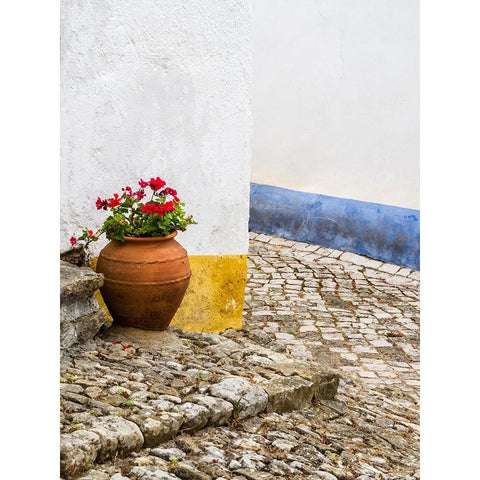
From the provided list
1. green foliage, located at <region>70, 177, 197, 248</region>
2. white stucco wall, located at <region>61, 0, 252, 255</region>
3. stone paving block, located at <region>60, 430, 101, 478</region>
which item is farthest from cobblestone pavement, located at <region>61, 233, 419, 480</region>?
white stucco wall, located at <region>61, 0, 252, 255</region>

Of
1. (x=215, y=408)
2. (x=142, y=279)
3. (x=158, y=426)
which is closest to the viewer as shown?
(x=158, y=426)

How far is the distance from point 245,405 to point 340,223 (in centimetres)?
567

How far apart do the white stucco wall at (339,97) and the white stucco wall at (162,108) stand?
374cm

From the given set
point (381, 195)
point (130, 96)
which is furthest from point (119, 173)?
point (381, 195)

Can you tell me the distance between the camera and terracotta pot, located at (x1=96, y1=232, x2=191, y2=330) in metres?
4.73

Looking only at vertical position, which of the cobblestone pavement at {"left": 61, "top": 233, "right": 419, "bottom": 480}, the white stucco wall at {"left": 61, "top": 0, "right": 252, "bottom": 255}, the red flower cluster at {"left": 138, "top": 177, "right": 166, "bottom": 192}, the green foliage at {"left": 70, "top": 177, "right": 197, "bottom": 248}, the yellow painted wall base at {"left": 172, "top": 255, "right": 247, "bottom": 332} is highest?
the white stucco wall at {"left": 61, "top": 0, "right": 252, "bottom": 255}

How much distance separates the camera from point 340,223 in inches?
368

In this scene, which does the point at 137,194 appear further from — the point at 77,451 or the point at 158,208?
the point at 77,451

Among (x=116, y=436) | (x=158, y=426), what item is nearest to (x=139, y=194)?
(x=158, y=426)

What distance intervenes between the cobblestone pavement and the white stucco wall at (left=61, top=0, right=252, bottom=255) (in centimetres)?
94

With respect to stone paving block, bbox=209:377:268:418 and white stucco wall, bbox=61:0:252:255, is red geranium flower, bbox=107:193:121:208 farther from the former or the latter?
stone paving block, bbox=209:377:268:418

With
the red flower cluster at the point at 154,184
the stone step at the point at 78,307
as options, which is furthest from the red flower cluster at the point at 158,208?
the stone step at the point at 78,307

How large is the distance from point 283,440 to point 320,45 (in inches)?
254

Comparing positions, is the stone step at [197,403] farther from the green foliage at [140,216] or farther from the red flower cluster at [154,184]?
the red flower cluster at [154,184]
